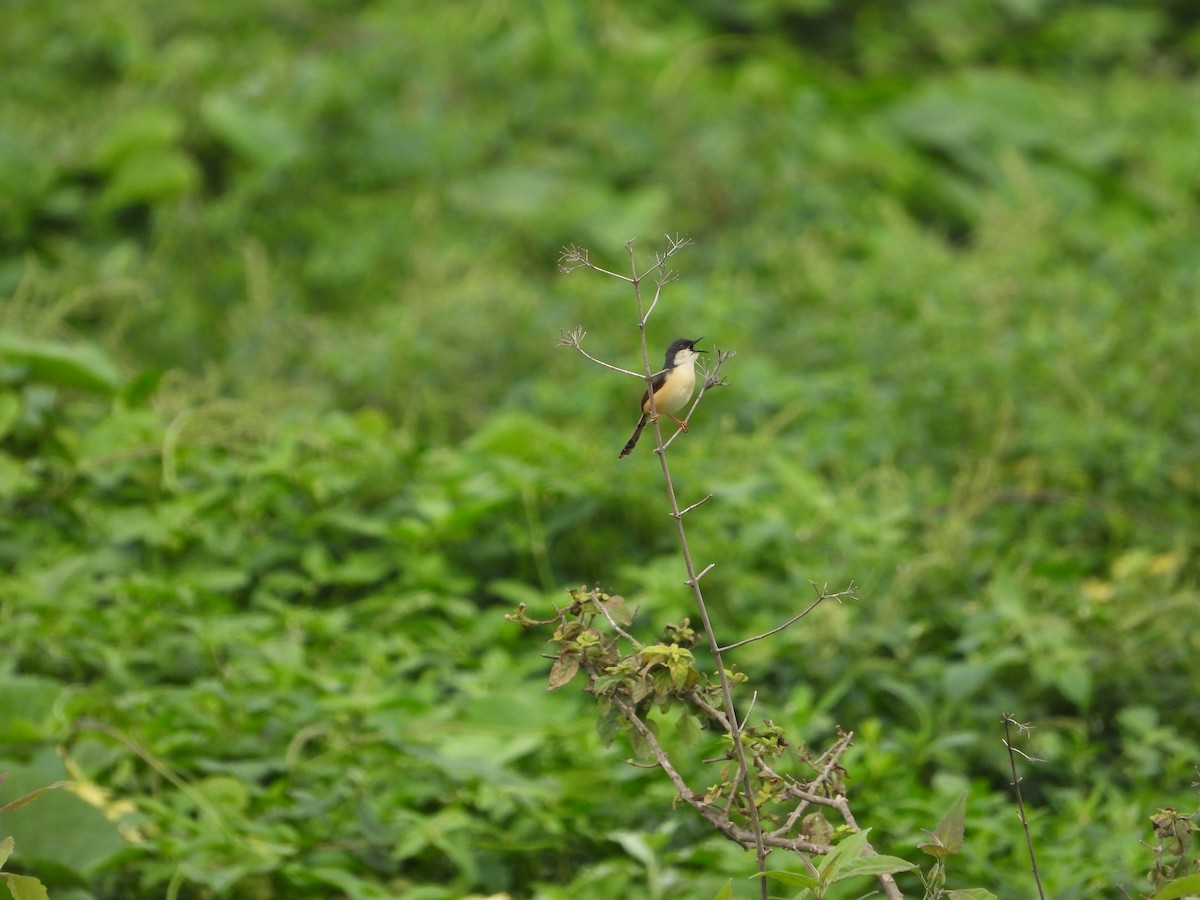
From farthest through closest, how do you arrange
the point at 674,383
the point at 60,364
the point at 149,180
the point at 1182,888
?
the point at 149,180 → the point at 60,364 → the point at 674,383 → the point at 1182,888

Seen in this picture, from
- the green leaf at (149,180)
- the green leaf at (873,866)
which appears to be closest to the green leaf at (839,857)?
the green leaf at (873,866)

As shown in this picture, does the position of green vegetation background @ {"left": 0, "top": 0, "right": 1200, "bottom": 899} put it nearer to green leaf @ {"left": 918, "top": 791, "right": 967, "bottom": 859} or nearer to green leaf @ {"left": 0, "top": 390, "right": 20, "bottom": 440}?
green leaf @ {"left": 0, "top": 390, "right": 20, "bottom": 440}

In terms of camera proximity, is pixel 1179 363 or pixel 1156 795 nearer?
pixel 1156 795

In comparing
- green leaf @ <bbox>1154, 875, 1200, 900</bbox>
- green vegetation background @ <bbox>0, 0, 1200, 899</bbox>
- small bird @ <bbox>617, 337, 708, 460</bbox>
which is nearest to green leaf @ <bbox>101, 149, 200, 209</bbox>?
green vegetation background @ <bbox>0, 0, 1200, 899</bbox>

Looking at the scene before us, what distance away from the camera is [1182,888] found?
5.12ft

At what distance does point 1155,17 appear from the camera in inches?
336

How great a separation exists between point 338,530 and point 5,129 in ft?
11.6

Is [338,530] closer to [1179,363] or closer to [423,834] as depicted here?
[423,834]

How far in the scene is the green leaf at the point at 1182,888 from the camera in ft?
5.08

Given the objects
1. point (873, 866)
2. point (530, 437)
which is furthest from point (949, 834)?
point (530, 437)

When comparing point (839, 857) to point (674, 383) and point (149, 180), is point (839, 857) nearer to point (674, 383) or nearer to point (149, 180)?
point (674, 383)

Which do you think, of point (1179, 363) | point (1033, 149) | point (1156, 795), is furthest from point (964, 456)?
point (1033, 149)

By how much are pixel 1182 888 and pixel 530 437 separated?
285cm

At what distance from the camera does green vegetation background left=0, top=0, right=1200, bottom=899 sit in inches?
115
